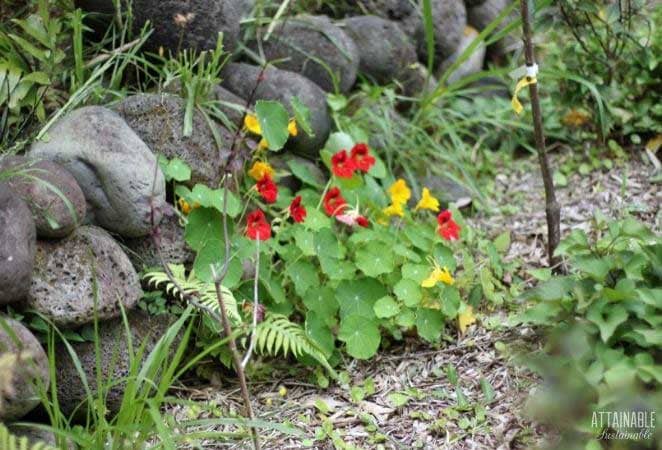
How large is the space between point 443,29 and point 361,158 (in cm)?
168

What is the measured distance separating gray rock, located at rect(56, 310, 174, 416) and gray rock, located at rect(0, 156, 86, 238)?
381 millimetres

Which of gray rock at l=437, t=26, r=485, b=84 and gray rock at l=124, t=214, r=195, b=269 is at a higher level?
gray rock at l=437, t=26, r=485, b=84

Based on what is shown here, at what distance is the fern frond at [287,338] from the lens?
9.66 feet

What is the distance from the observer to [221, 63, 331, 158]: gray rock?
385cm

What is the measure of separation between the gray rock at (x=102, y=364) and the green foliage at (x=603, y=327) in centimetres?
128

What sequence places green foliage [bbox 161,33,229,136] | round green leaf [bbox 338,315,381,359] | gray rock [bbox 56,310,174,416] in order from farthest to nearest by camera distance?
green foliage [bbox 161,33,229,136]
round green leaf [bbox 338,315,381,359]
gray rock [bbox 56,310,174,416]

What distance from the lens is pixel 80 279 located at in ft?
9.23

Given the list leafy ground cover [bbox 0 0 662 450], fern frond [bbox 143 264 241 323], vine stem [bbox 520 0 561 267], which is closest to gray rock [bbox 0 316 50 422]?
leafy ground cover [bbox 0 0 662 450]

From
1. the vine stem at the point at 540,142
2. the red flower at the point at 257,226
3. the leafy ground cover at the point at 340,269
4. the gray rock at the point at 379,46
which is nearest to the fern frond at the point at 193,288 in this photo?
the leafy ground cover at the point at 340,269

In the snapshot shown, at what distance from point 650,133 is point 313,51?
1736 millimetres

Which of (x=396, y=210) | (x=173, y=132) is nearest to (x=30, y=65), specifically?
(x=173, y=132)

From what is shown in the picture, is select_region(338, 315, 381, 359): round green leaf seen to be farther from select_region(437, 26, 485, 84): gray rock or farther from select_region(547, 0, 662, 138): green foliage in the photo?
select_region(437, 26, 485, 84): gray rock

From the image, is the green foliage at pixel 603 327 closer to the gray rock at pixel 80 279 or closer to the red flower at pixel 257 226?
the red flower at pixel 257 226

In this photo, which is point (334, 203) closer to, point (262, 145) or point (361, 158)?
point (361, 158)
